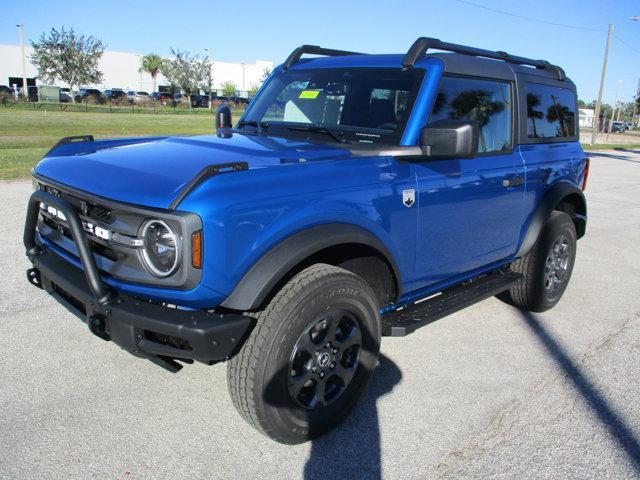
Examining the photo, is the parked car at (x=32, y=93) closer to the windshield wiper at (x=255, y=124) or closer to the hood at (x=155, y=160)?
the windshield wiper at (x=255, y=124)

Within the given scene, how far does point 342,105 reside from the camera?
3.70 m

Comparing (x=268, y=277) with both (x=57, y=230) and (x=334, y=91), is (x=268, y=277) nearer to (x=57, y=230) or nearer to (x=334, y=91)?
(x=57, y=230)

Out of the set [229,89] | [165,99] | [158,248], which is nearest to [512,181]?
[158,248]

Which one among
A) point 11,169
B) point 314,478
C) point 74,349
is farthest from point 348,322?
point 11,169

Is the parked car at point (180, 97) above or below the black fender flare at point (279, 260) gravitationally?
above

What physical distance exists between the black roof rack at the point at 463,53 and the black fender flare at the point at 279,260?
1383 mm

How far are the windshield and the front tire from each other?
1.07 meters

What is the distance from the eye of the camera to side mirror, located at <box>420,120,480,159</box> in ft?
9.74

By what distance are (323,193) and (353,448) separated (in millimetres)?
1317

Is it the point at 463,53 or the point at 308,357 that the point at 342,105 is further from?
the point at 308,357

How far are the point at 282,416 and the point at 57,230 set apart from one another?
1645 mm

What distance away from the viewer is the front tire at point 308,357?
2.51 m

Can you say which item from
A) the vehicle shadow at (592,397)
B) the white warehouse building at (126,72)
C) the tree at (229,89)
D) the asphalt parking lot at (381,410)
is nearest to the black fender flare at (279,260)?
the asphalt parking lot at (381,410)

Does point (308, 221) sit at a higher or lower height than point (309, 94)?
lower
